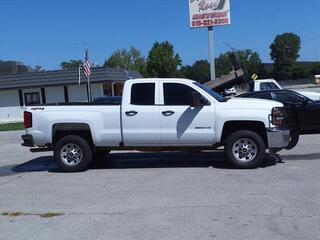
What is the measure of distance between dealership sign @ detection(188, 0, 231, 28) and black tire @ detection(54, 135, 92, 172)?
22.1 m

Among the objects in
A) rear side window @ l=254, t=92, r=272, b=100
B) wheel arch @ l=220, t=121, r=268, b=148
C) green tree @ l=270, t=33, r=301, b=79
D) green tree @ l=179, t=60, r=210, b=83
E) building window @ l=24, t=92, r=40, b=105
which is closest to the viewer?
wheel arch @ l=220, t=121, r=268, b=148

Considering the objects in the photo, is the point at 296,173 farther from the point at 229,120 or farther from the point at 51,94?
the point at 51,94

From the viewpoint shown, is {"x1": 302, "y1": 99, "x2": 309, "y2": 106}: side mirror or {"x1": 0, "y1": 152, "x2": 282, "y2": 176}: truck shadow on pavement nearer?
{"x1": 0, "y1": 152, "x2": 282, "y2": 176}: truck shadow on pavement

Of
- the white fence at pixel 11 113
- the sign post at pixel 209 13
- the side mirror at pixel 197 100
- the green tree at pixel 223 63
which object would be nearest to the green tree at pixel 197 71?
the green tree at pixel 223 63

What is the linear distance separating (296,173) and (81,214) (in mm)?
4635

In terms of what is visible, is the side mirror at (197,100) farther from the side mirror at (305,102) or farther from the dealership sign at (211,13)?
the dealership sign at (211,13)

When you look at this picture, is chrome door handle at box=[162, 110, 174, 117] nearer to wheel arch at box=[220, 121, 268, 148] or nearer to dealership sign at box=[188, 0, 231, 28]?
wheel arch at box=[220, 121, 268, 148]

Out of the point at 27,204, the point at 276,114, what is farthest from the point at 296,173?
the point at 27,204

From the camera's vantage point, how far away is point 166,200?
26.6ft

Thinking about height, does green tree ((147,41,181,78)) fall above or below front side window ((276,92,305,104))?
above

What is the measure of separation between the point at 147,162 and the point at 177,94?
224 centimetres

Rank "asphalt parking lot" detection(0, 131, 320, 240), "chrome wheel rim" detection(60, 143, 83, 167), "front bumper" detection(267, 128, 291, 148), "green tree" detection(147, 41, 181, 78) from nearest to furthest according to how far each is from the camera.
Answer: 1. "asphalt parking lot" detection(0, 131, 320, 240)
2. "front bumper" detection(267, 128, 291, 148)
3. "chrome wheel rim" detection(60, 143, 83, 167)
4. "green tree" detection(147, 41, 181, 78)

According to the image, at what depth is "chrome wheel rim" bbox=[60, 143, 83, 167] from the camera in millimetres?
11578

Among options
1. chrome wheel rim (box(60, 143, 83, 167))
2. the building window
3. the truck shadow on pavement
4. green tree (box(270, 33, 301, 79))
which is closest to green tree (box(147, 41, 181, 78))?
the building window
